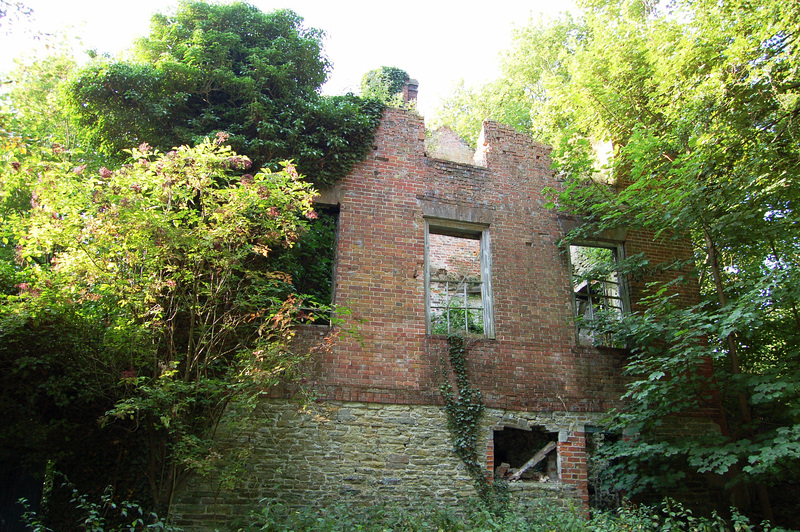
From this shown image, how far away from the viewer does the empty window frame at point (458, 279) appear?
8.65 m

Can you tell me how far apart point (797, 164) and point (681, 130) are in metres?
1.65

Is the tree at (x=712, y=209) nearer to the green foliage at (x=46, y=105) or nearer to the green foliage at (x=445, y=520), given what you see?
the green foliage at (x=445, y=520)

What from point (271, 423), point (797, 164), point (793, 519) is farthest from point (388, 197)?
point (793, 519)

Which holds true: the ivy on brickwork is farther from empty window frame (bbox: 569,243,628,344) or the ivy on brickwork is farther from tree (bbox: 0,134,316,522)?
tree (bbox: 0,134,316,522)

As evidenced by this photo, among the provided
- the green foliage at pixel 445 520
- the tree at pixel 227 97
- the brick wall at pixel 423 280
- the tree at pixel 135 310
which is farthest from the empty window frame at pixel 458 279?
the tree at pixel 135 310

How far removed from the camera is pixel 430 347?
8102 mm

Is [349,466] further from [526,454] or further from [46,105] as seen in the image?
[46,105]

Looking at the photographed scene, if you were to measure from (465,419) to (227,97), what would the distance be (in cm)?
631

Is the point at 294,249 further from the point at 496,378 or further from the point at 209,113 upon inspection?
the point at 496,378

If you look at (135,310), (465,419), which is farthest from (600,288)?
(135,310)

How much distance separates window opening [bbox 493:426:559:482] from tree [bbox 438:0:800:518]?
103 centimetres

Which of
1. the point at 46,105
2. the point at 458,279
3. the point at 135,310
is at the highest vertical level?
the point at 46,105

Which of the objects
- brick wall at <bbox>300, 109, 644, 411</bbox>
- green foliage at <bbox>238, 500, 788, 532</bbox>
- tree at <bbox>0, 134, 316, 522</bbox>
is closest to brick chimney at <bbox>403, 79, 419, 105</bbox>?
brick wall at <bbox>300, 109, 644, 411</bbox>

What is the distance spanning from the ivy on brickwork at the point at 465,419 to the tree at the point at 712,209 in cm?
201
